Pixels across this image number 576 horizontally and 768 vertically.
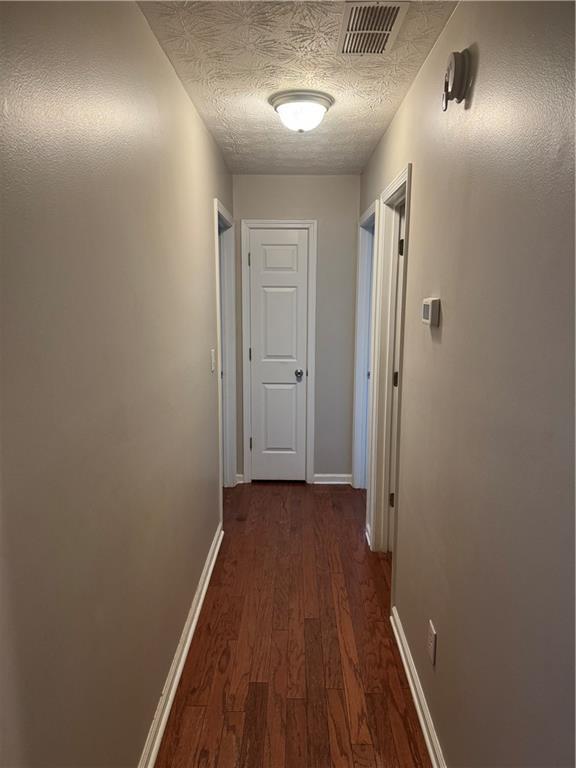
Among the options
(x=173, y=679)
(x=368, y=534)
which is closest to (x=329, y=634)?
(x=173, y=679)

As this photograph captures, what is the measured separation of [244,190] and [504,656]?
136 inches

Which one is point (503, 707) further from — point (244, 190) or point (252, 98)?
point (244, 190)

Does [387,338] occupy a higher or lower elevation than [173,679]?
higher

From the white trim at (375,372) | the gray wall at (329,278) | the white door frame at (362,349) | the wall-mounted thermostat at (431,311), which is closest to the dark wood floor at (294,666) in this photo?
the white trim at (375,372)

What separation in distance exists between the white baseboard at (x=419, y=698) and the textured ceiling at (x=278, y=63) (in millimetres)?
2160

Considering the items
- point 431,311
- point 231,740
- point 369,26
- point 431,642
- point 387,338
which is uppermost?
point 369,26

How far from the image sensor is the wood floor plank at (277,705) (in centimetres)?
169

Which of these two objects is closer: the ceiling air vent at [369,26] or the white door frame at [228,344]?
the ceiling air vent at [369,26]

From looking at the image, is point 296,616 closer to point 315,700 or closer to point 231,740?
point 315,700

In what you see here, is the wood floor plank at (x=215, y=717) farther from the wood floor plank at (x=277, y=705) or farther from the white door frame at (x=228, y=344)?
the white door frame at (x=228, y=344)

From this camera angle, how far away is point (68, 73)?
3.29 ft

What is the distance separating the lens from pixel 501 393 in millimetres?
1107

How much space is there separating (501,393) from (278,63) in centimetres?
149

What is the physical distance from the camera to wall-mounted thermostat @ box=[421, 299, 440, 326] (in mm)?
1637
